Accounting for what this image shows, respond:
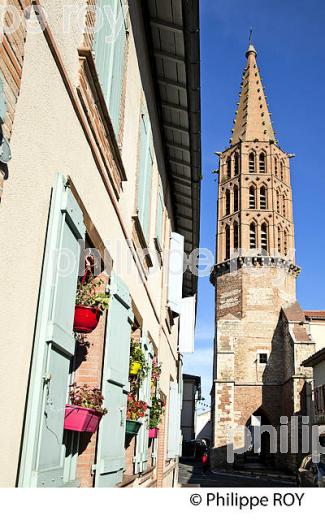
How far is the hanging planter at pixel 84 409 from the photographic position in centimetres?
381

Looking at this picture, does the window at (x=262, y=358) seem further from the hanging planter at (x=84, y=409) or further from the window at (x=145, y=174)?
the hanging planter at (x=84, y=409)

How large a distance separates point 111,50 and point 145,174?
8.24ft

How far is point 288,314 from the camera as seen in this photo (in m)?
40.5

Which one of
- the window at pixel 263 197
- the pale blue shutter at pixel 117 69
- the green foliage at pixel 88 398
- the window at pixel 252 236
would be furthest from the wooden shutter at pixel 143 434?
the window at pixel 263 197

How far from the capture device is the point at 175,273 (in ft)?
38.5

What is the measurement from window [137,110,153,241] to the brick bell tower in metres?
32.3

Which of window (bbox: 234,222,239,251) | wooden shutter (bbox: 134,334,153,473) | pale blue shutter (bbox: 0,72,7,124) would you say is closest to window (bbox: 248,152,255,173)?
window (bbox: 234,222,239,251)

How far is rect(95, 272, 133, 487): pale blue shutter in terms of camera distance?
4.49 meters

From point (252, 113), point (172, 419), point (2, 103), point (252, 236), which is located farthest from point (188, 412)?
point (2, 103)

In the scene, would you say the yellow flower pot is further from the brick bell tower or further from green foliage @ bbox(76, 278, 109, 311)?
the brick bell tower

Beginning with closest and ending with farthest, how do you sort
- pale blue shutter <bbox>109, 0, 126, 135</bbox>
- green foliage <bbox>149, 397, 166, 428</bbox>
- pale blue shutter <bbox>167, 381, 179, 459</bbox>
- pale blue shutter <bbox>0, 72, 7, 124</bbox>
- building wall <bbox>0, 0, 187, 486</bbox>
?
1. pale blue shutter <bbox>0, 72, 7, 124</bbox>
2. building wall <bbox>0, 0, 187, 486</bbox>
3. pale blue shutter <bbox>109, 0, 126, 135</bbox>
4. green foliage <bbox>149, 397, 166, 428</bbox>
5. pale blue shutter <bbox>167, 381, 179, 459</bbox>
